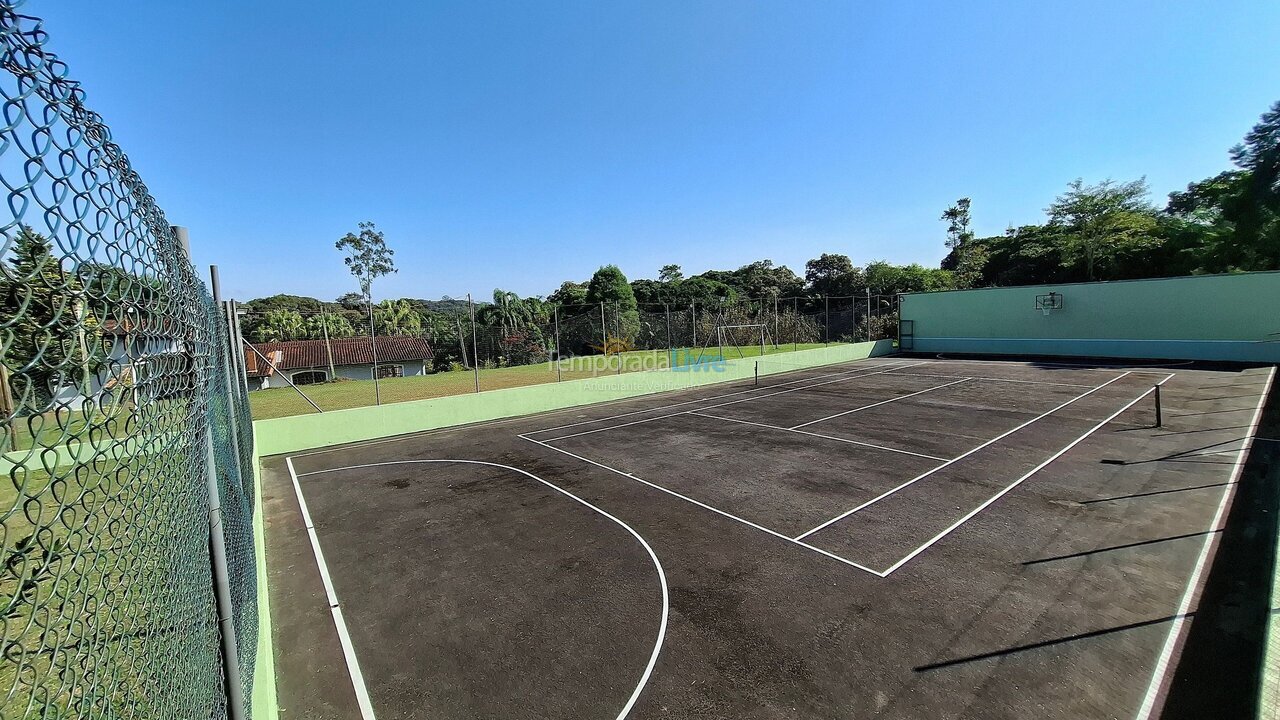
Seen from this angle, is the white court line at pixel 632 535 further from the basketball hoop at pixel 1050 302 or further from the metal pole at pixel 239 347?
the basketball hoop at pixel 1050 302

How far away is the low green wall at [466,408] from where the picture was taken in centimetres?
1284

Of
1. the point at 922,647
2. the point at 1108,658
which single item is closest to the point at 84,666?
the point at 922,647

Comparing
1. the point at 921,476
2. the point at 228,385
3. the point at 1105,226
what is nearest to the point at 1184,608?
the point at 921,476

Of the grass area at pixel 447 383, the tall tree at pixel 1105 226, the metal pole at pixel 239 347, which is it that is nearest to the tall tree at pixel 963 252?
the tall tree at pixel 1105 226

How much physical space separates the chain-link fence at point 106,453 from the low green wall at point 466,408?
11625 mm

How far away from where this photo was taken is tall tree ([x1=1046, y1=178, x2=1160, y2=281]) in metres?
34.5

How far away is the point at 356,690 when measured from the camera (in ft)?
14.9

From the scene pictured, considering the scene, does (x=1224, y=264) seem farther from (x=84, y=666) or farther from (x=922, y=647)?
(x=84, y=666)

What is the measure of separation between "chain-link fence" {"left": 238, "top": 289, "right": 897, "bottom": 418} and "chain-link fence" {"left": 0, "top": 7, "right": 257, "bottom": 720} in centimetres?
1394

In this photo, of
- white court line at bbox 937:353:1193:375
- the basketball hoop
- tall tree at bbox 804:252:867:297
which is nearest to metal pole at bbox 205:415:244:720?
white court line at bbox 937:353:1193:375

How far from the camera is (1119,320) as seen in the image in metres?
24.8

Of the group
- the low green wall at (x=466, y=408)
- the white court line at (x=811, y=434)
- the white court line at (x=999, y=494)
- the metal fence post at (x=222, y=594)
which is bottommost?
the white court line at (x=999, y=494)

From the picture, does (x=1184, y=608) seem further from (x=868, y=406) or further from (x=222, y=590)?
(x=868, y=406)

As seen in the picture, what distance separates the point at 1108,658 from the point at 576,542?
Answer: 5.53 m
